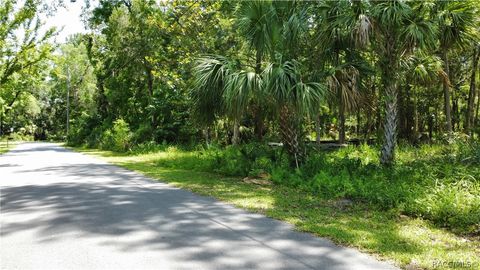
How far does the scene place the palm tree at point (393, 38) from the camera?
971 cm

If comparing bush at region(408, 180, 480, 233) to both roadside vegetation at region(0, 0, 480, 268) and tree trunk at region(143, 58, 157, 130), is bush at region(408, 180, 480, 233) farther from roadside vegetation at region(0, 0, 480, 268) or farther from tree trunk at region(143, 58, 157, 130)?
tree trunk at region(143, 58, 157, 130)

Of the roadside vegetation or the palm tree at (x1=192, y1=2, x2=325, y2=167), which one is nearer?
the roadside vegetation

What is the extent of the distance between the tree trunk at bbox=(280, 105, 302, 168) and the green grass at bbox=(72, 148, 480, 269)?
1955 mm

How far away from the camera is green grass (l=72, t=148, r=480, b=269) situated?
4.73 meters

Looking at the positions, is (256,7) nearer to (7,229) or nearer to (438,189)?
(438,189)

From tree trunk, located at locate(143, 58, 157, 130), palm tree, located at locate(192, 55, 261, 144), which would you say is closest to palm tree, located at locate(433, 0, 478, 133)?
palm tree, located at locate(192, 55, 261, 144)

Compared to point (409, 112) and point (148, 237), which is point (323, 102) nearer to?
point (148, 237)

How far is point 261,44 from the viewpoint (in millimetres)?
11602

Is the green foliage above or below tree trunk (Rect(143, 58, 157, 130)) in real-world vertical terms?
below

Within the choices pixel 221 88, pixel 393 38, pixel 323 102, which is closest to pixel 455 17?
pixel 393 38

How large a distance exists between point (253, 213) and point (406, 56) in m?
6.92

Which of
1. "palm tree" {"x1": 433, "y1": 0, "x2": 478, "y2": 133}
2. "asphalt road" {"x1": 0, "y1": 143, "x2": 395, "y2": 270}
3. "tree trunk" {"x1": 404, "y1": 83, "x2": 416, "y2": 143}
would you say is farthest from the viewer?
"tree trunk" {"x1": 404, "y1": 83, "x2": 416, "y2": 143}

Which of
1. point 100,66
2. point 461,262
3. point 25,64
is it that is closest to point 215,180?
point 461,262

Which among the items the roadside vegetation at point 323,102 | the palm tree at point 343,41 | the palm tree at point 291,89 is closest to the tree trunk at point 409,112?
the roadside vegetation at point 323,102
